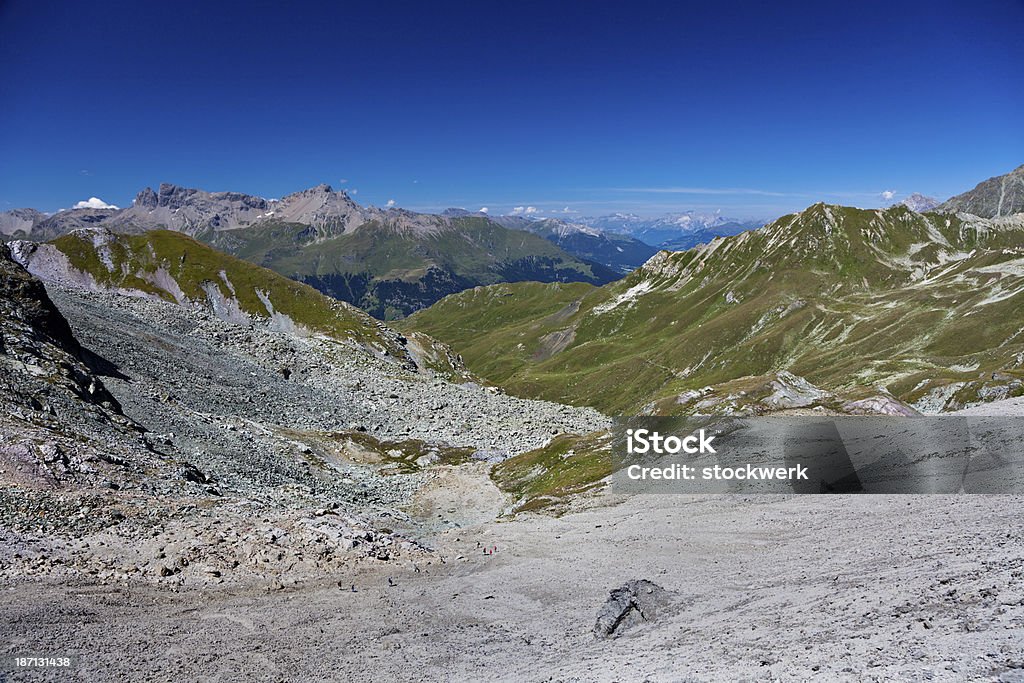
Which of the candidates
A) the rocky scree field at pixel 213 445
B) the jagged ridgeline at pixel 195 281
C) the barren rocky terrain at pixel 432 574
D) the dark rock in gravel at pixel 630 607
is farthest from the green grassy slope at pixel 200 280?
the dark rock in gravel at pixel 630 607

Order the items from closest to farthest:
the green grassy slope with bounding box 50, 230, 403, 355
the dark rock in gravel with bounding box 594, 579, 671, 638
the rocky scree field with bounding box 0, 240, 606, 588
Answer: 1. the dark rock in gravel with bounding box 594, 579, 671, 638
2. the rocky scree field with bounding box 0, 240, 606, 588
3. the green grassy slope with bounding box 50, 230, 403, 355

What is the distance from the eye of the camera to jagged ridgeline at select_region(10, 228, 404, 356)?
143 metres

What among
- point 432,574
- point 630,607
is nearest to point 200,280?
point 432,574

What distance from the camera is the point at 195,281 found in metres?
152

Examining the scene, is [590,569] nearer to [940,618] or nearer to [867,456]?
[940,618]

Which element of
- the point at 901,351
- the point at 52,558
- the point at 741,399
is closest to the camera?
the point at 52,558

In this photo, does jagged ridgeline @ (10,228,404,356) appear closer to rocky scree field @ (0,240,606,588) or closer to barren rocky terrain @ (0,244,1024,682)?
rocky scree field @ (0,240,606,588)

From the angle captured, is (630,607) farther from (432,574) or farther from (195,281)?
(195,281)

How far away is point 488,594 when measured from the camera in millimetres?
29766

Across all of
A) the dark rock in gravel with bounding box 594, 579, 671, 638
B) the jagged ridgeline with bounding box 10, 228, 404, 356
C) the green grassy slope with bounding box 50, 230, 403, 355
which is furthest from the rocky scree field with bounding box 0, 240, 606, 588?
the green grassy slope with bounding box 50, 230, 403, 355

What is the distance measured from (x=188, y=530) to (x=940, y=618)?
35.8 metres

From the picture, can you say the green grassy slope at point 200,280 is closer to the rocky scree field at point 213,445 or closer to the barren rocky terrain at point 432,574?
the rocky scree field at point 213,445

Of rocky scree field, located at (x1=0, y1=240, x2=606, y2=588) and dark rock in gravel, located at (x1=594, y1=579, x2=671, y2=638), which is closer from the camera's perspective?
dark rock in gravel, located at (x1=594, y1=579, x2=671, y2=638)

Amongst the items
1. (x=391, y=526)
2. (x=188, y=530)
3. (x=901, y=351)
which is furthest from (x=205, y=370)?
(x=901, y=351)
